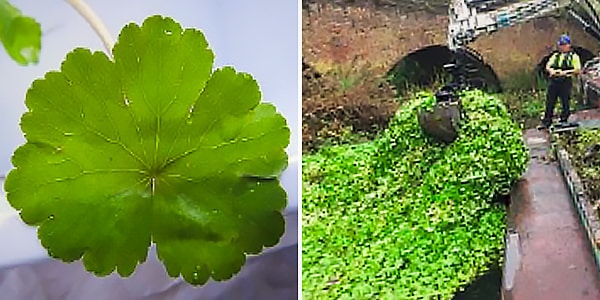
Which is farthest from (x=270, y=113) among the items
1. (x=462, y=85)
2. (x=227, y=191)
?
(x=462, y=85)

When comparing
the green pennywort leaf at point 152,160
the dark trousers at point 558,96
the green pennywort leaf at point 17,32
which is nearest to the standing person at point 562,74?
the dark trousers at point 558,96

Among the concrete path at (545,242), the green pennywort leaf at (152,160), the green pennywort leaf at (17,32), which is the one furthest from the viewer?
the concrete path at (545,242)

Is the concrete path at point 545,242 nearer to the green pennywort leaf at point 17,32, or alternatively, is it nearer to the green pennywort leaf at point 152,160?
the green pennywort leaf at point 152,160

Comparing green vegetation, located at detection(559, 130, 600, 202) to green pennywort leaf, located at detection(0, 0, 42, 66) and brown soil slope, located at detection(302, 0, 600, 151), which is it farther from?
green pennywort leaf, located at detection(0, 0, 42, 66)

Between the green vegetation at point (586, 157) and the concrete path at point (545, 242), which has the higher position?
the green vegetation at point (586, 157)

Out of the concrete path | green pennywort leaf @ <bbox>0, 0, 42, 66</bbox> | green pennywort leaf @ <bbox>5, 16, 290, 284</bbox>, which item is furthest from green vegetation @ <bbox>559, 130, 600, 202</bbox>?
green pennywort leaf @ <bbox>0, 0, 42, 66</bbox>

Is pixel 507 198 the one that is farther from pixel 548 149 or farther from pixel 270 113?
pixel 270 113
